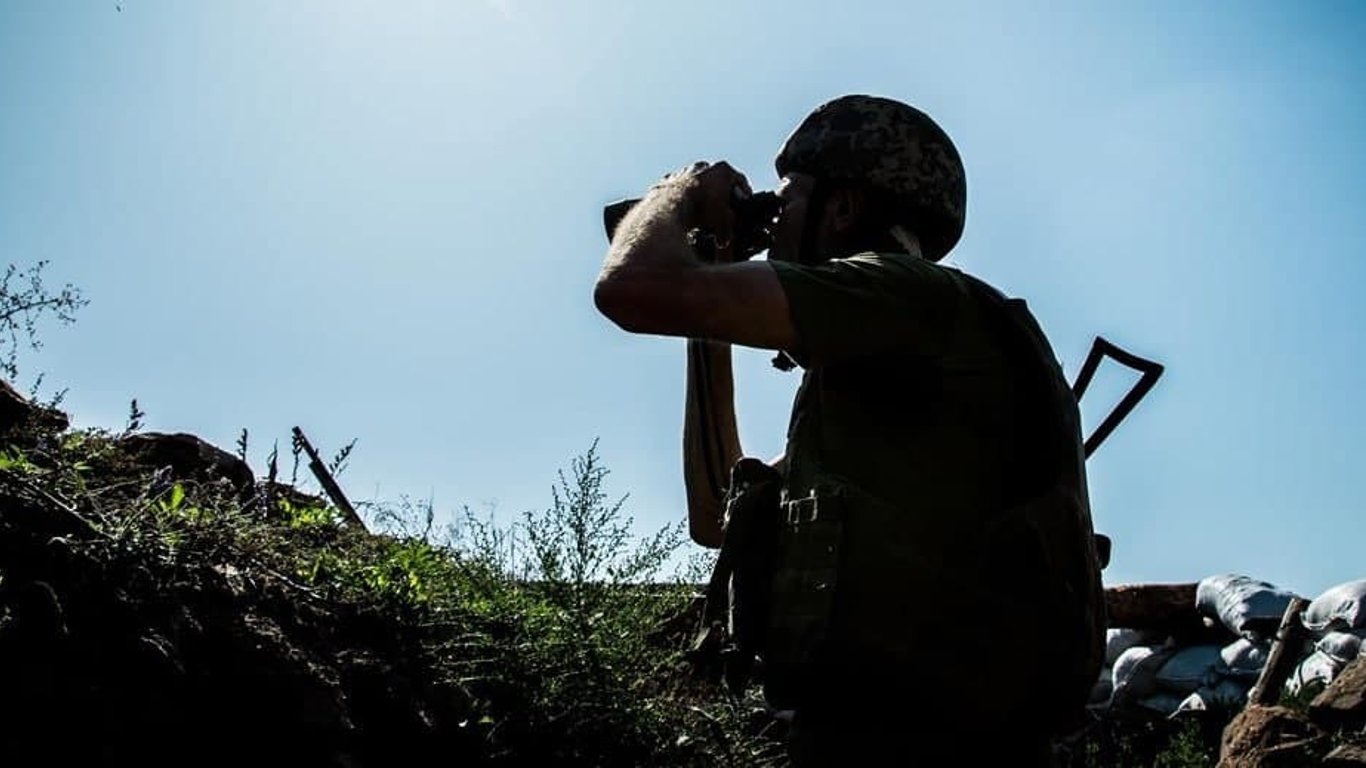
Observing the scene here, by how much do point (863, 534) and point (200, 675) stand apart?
2004 millimetres

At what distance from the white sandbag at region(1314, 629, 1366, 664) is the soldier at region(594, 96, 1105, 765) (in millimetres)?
8180

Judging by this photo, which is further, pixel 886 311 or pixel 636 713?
pixel 636 713

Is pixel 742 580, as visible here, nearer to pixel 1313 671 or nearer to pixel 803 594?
pixel 803 594

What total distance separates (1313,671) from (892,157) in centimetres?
851

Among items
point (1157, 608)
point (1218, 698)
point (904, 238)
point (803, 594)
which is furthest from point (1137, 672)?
point (803, 594)

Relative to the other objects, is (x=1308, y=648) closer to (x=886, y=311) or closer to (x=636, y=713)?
(x=636, y=713)

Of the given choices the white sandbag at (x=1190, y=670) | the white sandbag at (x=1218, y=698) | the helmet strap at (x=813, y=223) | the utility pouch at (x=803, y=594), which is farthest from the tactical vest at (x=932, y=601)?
the white sandbag at (x=1190, y=670)

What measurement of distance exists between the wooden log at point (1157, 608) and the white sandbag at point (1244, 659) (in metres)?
0.80

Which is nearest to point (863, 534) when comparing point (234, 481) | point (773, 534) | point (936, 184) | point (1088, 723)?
point (773, 534)

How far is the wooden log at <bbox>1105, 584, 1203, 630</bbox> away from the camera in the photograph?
1040 centimetres

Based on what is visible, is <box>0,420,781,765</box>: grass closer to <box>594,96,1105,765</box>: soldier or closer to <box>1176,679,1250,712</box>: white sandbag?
<box>594,96,1105,765</box>: soldier

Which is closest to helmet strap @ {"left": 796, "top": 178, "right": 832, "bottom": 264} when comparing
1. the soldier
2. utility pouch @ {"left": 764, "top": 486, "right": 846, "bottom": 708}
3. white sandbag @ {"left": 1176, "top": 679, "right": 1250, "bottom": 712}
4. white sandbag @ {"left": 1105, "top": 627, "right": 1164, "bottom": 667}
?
the soldier

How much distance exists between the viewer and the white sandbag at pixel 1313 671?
9.03m

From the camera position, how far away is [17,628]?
288 cm
